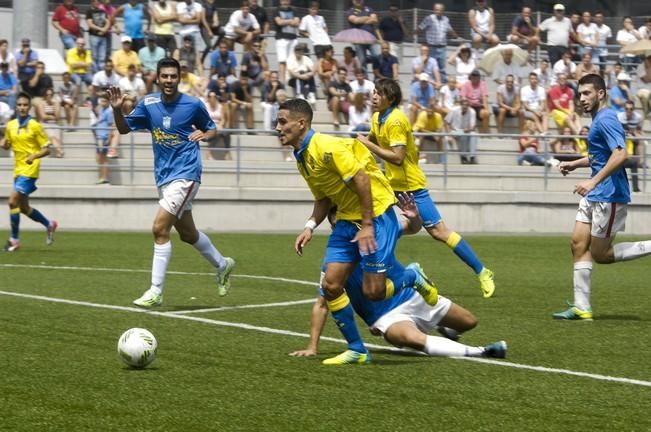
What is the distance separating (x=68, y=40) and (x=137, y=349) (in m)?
19.8

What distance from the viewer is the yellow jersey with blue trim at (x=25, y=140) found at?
747 inches

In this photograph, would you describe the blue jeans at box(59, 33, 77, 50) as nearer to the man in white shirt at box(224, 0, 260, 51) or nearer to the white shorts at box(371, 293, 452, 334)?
the man in white shirt at box(224, 0, 260, 51)

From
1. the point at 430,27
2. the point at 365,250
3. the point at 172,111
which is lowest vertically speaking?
the point at 365,250

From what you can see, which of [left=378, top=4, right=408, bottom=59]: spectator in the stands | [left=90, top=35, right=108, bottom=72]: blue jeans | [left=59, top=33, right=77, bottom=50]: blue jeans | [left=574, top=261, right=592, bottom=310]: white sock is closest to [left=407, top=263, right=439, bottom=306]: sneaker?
[left=574, top=261, right=592, bottom=310]: white sock

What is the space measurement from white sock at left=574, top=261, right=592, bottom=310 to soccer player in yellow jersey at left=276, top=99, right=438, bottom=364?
9.25 feet

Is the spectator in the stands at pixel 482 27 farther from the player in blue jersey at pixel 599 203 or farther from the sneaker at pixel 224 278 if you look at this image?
the player in blue jersey at pixel 599 203

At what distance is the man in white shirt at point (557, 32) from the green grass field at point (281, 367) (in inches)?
621

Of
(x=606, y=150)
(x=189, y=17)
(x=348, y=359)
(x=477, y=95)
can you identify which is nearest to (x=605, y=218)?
(x=606, y=150)

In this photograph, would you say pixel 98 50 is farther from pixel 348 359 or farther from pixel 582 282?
pixel 348 359

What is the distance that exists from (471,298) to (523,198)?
12363mm

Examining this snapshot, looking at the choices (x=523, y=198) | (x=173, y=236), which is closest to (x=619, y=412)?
(x=173, y=236)

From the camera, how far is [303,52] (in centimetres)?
2772

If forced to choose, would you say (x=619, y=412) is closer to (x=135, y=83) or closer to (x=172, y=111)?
(x=172, y=111)

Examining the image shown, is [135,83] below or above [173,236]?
above
